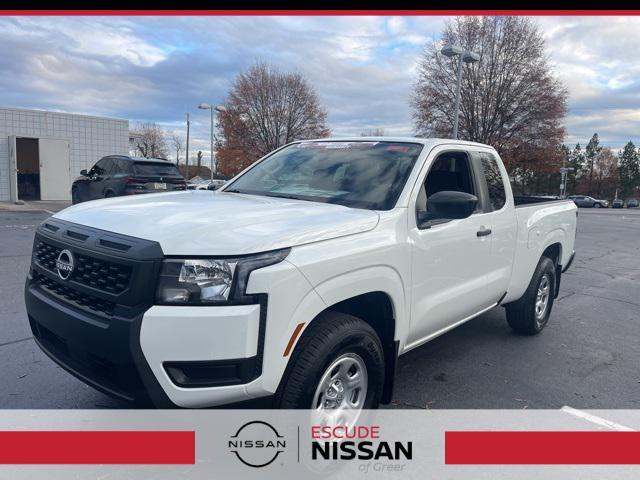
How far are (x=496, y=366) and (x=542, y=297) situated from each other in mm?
1382

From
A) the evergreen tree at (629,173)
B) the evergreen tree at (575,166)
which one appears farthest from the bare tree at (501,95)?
the evergreen tree at (629,173)

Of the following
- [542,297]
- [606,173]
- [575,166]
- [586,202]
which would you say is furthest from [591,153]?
[542,297]

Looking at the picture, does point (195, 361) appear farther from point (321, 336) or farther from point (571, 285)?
point (571, 285)

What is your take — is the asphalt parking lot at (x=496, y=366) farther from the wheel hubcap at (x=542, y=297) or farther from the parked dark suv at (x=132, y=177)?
the parked dark suv at (x=132, y=177)

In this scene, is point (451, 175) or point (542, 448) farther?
point (451, 175)

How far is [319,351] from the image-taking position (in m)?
2.54

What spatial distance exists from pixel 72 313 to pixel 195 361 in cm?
79

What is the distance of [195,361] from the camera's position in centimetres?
224

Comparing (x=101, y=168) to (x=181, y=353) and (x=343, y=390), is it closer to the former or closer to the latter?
(x=343, y=390)

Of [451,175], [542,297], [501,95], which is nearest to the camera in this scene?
[451,175]

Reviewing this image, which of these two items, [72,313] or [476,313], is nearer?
[72,313]

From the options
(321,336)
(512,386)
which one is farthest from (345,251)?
(512,386)

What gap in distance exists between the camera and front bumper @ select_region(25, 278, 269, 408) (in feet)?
7.29

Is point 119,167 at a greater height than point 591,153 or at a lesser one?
lesser
